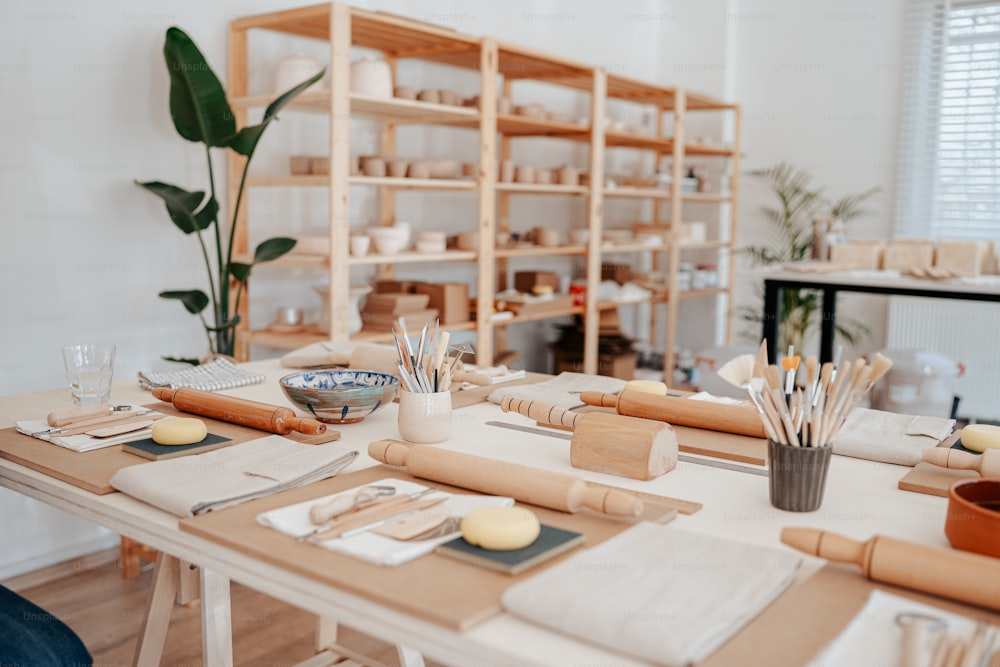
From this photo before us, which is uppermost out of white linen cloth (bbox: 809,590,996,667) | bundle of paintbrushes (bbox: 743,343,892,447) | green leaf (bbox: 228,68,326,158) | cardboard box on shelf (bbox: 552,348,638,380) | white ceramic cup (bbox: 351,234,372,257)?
green leaf (bbox: 228,68,326,158)

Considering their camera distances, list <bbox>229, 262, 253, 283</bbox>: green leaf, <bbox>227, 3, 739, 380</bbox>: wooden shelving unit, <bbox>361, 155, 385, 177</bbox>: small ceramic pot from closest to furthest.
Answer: <bbox>229, 262, 253, 283</bbox>: green leaf
<bbox>227, 3, 739, 380</bbox>: wooden shelving unit
<bbox>361, 155, 385, 177</bbox>: small ceramic pot

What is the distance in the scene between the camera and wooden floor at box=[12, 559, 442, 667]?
7.77 ft

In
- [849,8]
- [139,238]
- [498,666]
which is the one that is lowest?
[498,666]

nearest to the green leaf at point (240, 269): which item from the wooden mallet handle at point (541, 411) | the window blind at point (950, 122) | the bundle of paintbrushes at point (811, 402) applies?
the wooden mallet handle at point (541, 411)

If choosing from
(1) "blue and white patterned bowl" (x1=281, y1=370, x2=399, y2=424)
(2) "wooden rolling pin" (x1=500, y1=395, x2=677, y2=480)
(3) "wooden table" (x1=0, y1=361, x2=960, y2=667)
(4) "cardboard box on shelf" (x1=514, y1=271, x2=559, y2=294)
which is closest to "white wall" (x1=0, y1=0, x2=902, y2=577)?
(4) "cardboard box on shelf" (x1=514, y1=271, x2=559, y2=294)

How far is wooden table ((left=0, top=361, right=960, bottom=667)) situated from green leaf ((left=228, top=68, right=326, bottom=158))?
1315mm

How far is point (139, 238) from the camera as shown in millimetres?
3039

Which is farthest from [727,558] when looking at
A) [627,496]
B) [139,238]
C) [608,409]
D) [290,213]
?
[290,213]

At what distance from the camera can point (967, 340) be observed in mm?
5062

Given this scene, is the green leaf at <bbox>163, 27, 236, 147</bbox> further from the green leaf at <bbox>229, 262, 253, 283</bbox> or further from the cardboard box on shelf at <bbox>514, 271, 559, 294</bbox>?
the cardboard box on shelf at <bbox>514, 271, 559, 294</bbox>

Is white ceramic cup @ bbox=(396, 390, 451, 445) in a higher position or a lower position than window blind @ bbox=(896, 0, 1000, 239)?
lower

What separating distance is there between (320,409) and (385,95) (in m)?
1.94

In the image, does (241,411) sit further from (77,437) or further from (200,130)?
(200,130)

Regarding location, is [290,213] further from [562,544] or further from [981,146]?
[981,146]
